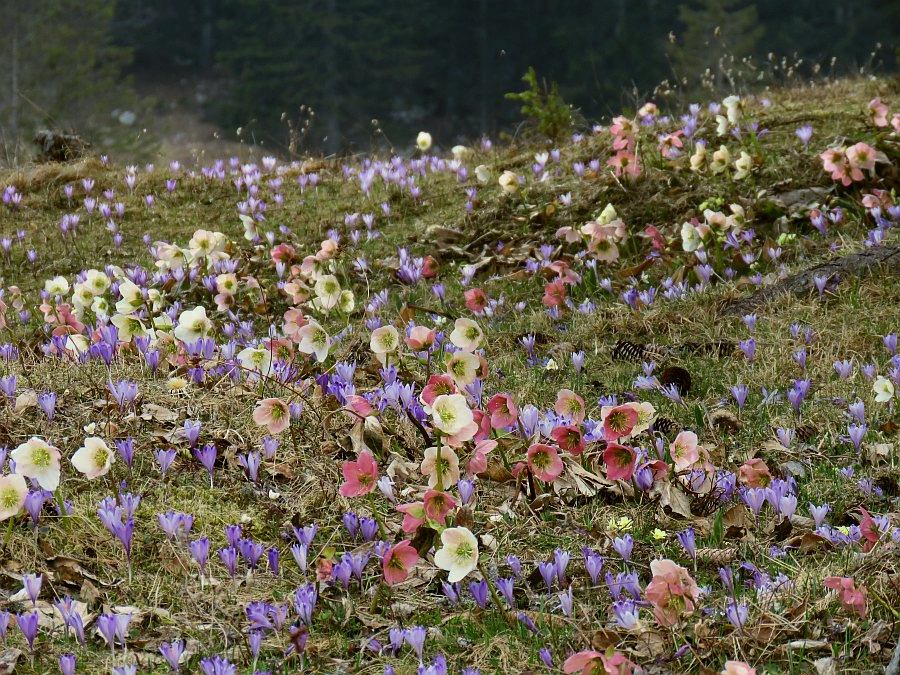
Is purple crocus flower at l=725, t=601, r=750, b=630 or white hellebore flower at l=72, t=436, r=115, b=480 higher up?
purple crocus flower at l=725, t=601, r=750, b=630

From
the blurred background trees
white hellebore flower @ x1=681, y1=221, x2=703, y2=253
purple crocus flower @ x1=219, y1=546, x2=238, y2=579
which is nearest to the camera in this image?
purple crocus flower @ x1=219, y1=546, x2=238, y2=579

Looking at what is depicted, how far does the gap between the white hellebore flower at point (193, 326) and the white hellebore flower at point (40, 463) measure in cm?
155

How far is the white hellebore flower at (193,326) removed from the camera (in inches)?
176

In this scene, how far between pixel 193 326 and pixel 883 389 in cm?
313

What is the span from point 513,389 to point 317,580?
2.06 m

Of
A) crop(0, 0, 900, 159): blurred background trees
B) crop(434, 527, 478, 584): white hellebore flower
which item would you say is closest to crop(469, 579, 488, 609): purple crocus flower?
crop(434, 527, 478, 584): white hellebore flower

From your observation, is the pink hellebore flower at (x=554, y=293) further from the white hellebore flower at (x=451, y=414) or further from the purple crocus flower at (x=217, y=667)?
the purple crocus flower at (x=217, y=667)

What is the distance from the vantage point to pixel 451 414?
9.86ft

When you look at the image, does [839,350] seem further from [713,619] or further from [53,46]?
[53,46]

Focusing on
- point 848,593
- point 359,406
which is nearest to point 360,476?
point 359,406

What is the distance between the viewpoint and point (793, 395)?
3936 millimetres

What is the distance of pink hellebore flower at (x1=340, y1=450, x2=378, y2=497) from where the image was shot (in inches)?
113

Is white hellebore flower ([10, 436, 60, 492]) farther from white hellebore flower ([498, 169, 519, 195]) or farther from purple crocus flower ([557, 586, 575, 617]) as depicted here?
white hellebore flower ([498, 169, 519, 195])

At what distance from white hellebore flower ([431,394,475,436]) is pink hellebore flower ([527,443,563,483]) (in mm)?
264
